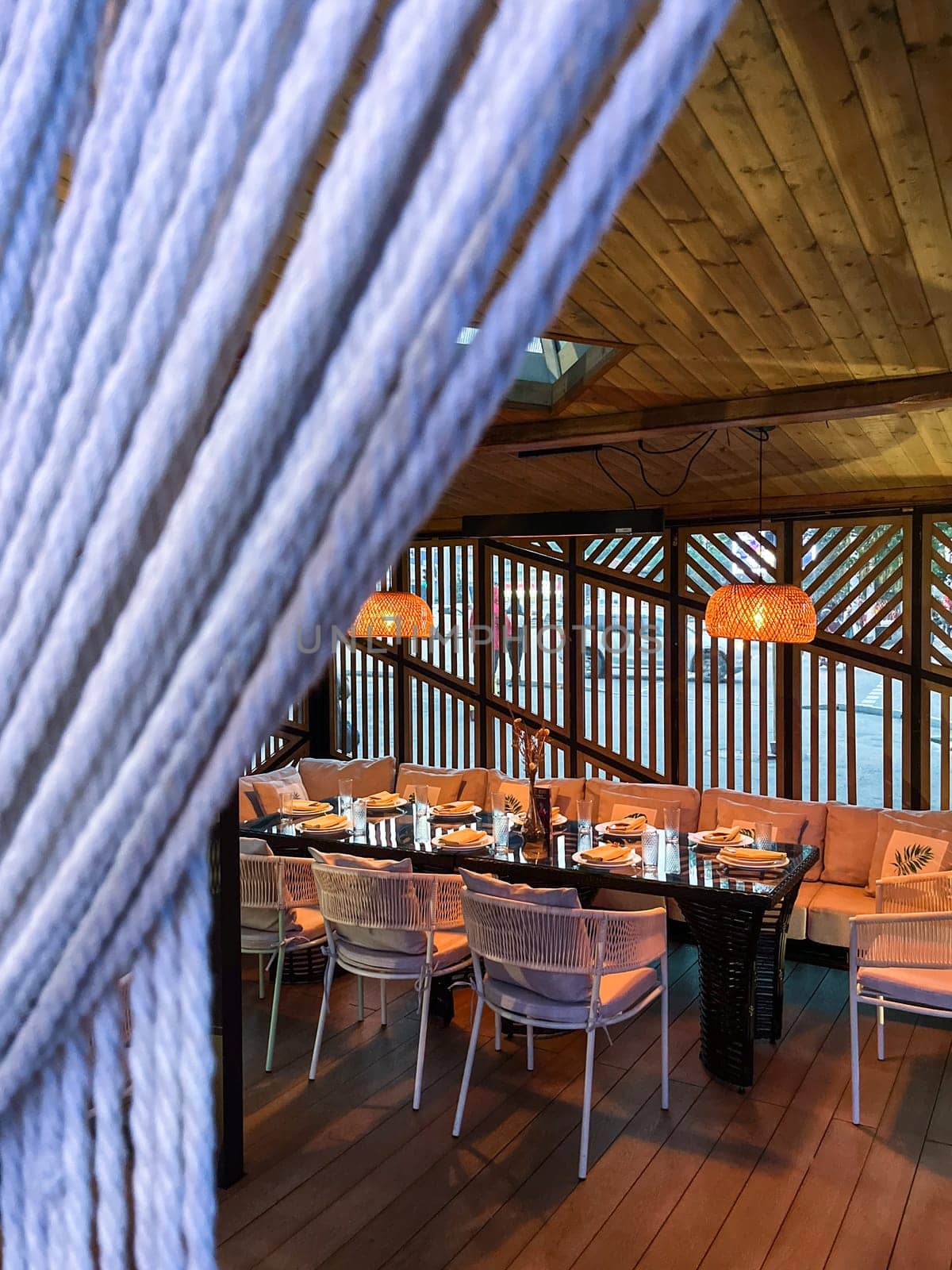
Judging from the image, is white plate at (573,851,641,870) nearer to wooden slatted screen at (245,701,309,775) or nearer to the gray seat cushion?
the gray seat cushion

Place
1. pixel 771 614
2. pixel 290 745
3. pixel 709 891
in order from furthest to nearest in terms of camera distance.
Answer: pixel 290 745 → pixel 771 614 → pixel 709 891

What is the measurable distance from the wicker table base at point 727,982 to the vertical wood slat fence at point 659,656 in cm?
212

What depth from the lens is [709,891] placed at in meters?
3.98

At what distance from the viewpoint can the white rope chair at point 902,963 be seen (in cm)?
364

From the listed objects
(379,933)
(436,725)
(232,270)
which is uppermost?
(232,270)

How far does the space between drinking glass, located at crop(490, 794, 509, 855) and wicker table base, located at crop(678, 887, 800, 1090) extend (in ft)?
3.19

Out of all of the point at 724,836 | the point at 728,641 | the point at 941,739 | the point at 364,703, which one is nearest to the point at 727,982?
the point at 724,836

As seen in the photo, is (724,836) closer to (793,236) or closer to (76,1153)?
(793,236)

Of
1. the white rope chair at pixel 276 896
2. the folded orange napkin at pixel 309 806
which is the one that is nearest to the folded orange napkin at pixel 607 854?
the white rope chair at pixel 276 896

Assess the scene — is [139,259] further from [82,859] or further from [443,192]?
[82,859]

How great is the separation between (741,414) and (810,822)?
2.67m

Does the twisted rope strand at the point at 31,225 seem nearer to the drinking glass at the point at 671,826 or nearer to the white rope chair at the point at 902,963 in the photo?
the white rope chair at the point at 902,963

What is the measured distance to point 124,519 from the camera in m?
0.35

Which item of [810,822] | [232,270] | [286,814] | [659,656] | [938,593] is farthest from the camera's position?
[659,656]
